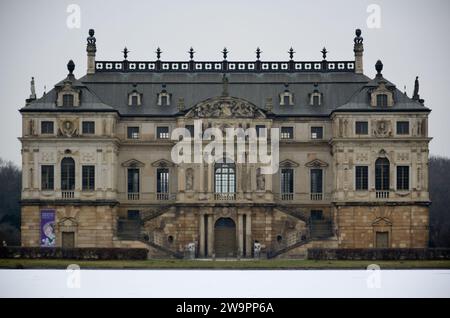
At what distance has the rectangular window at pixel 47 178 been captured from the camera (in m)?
84.7

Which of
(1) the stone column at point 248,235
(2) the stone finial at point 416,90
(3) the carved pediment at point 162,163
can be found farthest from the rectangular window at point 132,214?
(2) the stone finial at point 416,90

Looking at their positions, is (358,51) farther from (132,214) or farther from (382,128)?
(132,214)

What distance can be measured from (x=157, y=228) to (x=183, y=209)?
2347 mm

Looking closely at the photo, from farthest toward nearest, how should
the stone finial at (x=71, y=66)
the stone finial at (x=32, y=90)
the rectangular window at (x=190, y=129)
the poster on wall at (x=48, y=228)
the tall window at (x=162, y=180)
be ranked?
the stone finial at (x=32, y=90), the tall window at (x=162, y=180), the stone finial at (x=71, y=66), the rectangular window at (x=190, y=129), the poster on wall at (x=48, y=228)

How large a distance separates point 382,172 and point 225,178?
37.9 feet

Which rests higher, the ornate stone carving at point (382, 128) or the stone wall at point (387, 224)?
the ornate stone carving at point (382, 128)

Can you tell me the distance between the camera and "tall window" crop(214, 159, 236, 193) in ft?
279

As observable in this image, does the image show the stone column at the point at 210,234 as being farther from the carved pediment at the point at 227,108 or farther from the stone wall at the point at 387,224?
the stone wall at the point at 387,224

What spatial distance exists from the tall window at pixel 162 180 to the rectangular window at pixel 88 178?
5.21 m

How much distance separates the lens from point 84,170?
85.0 metres

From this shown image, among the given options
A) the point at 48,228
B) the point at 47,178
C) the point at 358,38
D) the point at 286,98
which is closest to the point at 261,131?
the point at 286,98

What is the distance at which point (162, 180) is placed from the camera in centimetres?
8738
